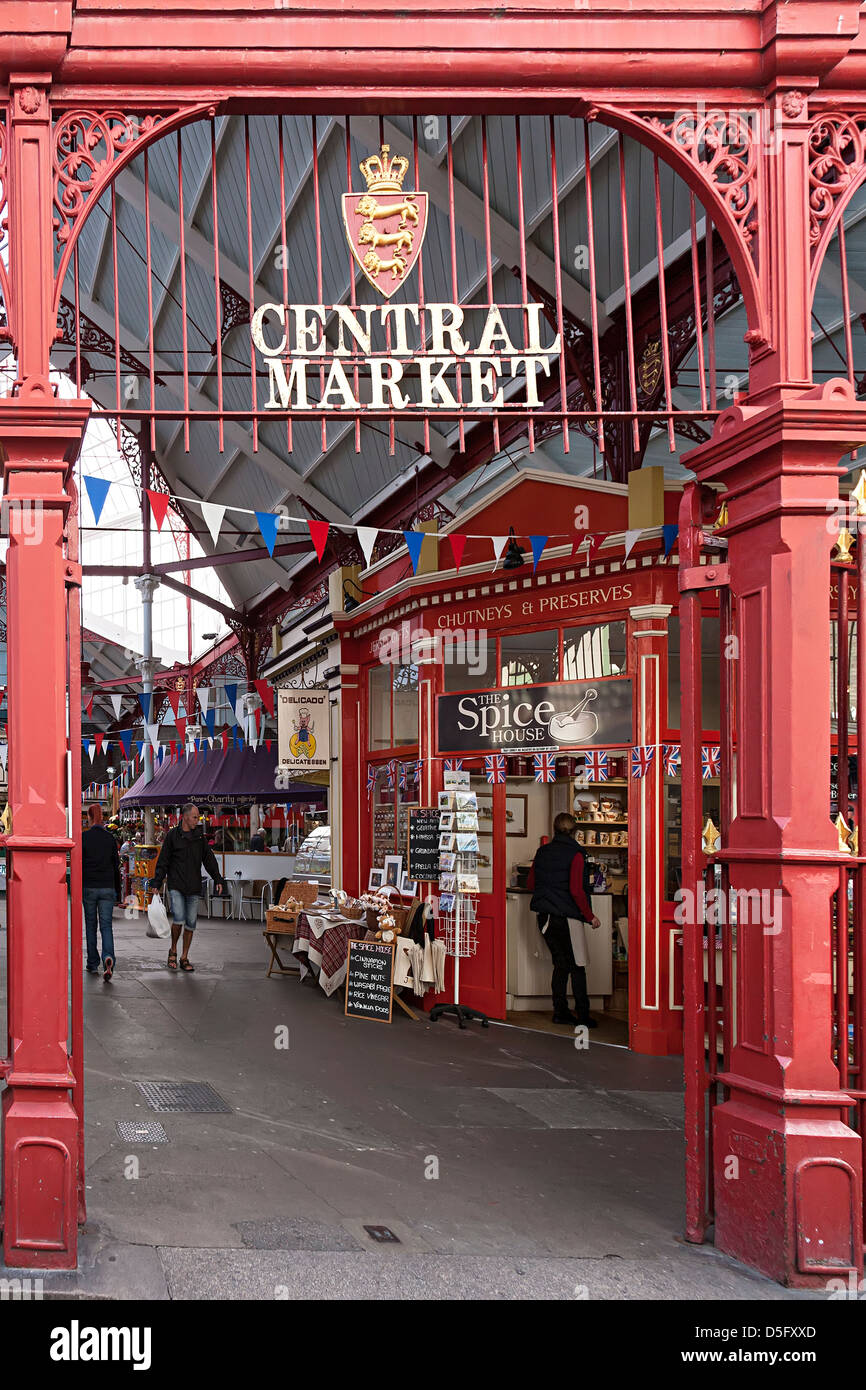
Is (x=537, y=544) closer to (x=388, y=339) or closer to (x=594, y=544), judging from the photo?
(x=594, y=544)

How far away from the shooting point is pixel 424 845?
11.3 m

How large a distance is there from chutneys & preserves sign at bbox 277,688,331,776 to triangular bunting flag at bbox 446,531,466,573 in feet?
14.2

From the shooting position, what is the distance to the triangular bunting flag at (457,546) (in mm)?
10766

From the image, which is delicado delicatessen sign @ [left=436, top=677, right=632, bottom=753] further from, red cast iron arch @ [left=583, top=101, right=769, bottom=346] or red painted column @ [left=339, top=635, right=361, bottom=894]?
red cast iron arch @ [left=583, top=101, right=769, bottom=346]

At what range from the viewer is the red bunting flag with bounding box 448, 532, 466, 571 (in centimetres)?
1077

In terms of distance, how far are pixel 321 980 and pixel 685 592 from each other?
7886 millimetres

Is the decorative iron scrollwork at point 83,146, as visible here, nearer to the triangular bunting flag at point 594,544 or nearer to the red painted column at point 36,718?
the red painted column at point 36,718

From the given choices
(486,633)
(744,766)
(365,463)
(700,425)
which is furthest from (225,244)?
(744,766)

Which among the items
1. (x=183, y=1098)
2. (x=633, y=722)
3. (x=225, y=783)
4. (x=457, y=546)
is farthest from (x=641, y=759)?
(x=225, y=783)

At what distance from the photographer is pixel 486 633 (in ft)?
36.3

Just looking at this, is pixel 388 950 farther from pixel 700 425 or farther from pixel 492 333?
pixel 700 425

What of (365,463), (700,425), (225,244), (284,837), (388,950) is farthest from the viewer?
(284,837)

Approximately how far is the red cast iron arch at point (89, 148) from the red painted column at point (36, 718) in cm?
6

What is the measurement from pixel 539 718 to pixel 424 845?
1733 mm
